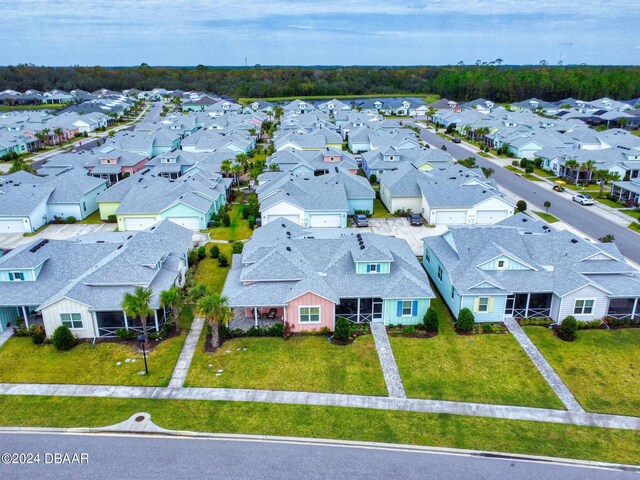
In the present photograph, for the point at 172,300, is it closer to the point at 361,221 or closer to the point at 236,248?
the point at 236,248

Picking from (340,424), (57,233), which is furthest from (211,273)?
(57,233)

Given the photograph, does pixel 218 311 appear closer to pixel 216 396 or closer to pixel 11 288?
pixel 216 396

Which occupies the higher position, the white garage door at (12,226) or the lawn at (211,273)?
the white garage door at (12,226)

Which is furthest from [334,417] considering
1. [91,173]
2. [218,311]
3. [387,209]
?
[91,173]

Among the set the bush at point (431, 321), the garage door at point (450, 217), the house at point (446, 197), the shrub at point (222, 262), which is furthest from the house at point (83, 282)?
the garage door at point (450, 217)

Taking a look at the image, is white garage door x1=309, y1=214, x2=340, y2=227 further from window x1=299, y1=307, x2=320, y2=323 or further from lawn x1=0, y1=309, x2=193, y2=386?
lawn x1=0, y1=309, x2=193, y2=386

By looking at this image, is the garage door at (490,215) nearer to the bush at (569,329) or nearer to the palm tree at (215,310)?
the bush at (569,329)
